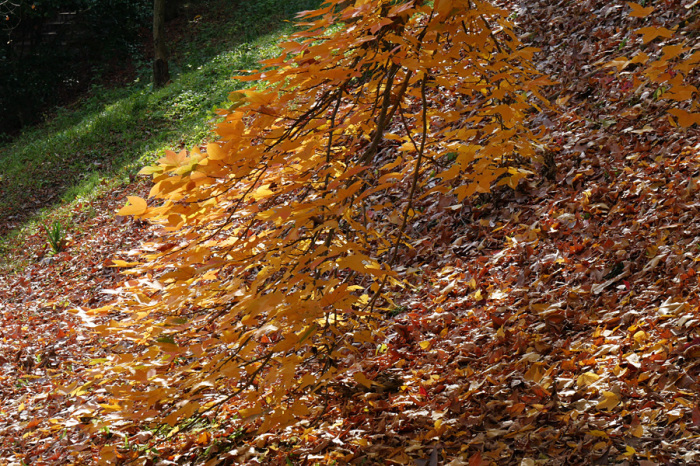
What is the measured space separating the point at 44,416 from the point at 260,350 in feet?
5.92

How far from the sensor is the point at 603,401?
7.09 feet

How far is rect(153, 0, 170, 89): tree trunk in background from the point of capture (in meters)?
10.0

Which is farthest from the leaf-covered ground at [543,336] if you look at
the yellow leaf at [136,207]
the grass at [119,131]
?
the grass at [119,131]

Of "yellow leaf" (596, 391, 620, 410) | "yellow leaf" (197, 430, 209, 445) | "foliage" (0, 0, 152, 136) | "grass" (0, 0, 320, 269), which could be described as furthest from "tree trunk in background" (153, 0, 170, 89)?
"yellow leaf" (596, 391, 620, 410)

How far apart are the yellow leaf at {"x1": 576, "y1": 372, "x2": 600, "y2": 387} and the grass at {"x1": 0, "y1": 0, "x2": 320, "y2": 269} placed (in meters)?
6.02

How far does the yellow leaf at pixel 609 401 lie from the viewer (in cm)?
213

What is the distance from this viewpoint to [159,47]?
35.1 ft

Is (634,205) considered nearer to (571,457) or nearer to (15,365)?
(571,457)

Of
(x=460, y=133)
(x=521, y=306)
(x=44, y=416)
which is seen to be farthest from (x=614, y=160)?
(x=44, y=416)

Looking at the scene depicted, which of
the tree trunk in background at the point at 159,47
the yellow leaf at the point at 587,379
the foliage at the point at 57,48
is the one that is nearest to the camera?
the yellow leaf at the point at 587,379

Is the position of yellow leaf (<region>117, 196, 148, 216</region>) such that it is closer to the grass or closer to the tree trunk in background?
the grass

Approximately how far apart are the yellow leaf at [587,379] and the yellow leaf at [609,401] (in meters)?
0.13

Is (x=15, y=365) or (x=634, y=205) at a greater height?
(x=634, y=205)

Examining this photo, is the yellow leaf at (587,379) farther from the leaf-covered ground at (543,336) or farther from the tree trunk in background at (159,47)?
the tree trunk in background at (159,47)
